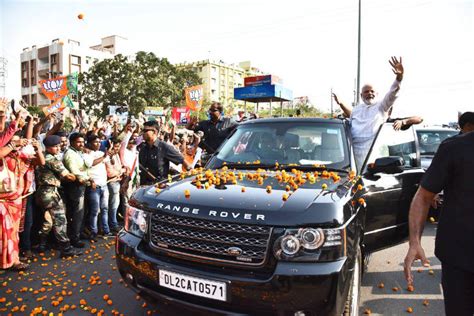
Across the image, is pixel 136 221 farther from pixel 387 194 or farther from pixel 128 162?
pixel 128 162

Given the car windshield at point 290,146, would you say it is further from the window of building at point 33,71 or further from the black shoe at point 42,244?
the window of building at point 33,71

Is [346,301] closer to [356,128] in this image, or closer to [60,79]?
[356,128]

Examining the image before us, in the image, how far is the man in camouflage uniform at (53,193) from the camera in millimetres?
5391

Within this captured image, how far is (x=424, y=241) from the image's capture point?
6031 millimetres

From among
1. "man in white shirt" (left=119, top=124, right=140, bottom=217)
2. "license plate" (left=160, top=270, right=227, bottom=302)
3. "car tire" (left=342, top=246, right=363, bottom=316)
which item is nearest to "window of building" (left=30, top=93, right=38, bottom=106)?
Answer: "man in white shirt" (left=119, top=124, right=140, bottom=217)

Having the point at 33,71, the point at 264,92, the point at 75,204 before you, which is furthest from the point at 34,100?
the point at 75,204

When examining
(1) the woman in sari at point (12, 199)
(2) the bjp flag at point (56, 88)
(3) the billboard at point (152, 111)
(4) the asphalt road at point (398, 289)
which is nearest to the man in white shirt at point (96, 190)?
(1) the woman in sari at point (12, 199)

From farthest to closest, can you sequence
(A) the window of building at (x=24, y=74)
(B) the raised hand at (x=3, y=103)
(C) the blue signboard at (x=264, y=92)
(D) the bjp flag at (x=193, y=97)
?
(A) the window of building at (x=24, y=74) < (C) the blue signboard at (x=264, y=92) < (D) the bjp flag at (x=193, y=97) < (B) the raised hand at (x=3, y=103)

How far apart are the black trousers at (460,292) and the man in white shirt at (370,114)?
6.43 ft

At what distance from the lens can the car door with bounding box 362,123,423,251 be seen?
135 inches

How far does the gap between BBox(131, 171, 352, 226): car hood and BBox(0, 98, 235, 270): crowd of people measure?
9.03 ft

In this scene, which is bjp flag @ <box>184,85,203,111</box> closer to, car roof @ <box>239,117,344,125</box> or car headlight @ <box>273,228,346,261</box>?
car roof @ <box>239,117,344,125</box>

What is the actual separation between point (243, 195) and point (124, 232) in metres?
1.16

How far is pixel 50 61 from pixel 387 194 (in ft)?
224
